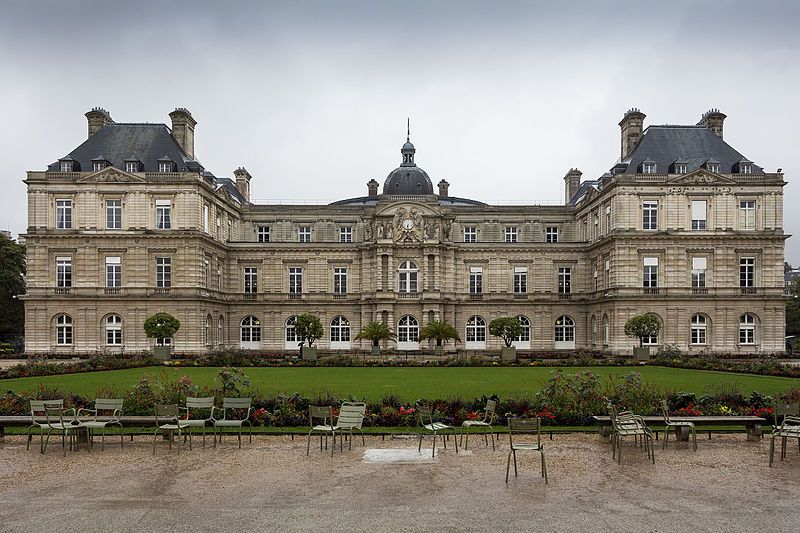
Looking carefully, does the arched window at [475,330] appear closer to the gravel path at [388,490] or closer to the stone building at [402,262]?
the stone building at [402,262]

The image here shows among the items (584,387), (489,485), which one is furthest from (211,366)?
(489,485)

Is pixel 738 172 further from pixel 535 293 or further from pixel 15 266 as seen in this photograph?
pixel 15 266

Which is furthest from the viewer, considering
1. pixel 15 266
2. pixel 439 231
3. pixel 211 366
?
pixel 15 266

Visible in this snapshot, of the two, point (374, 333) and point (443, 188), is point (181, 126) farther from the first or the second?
point (443, 188)

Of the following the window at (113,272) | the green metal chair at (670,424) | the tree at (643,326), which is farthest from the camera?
the window at (113,272)

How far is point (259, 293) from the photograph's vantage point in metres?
55.0

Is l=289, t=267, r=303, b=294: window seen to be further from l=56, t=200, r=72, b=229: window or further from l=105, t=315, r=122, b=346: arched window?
l=56, t=200, r=72, b=229: window

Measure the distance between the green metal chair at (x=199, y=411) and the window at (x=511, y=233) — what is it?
148 ft

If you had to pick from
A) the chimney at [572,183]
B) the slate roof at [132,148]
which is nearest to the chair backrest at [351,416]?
the slate roof at [132,148]

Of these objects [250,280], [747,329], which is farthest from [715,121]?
[250,280]

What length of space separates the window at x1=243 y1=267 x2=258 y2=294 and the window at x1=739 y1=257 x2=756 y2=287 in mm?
36705

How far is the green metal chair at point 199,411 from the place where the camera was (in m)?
16.2

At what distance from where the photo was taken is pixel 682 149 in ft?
166

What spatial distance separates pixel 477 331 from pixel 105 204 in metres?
29.5
